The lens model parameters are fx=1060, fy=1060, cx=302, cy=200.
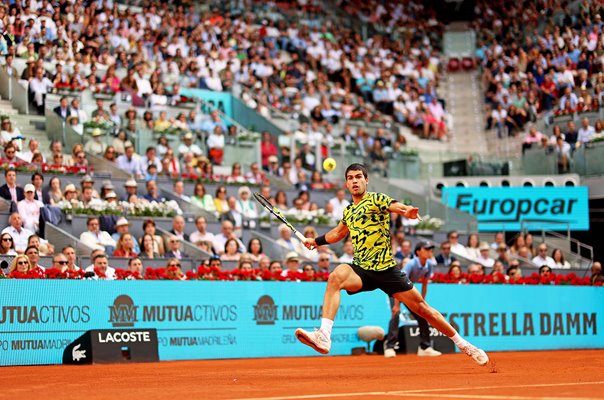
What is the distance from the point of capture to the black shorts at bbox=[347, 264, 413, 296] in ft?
41.7

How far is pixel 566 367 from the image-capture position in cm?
1496

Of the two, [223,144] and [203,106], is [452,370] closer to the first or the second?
[223,144]

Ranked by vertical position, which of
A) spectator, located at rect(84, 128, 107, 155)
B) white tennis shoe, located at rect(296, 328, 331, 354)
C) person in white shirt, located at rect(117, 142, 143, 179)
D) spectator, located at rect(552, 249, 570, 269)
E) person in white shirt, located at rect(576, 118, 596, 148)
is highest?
person in white shirt, located at rect(576, 118, 596, 148)

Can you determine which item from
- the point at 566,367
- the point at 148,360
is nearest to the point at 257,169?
the point at 148,360

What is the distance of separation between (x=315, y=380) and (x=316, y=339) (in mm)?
470

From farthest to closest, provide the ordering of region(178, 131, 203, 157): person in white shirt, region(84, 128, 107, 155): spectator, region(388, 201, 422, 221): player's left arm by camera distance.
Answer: region(178, 131, 203, 157): person in white shirt < region(84, 128, 107, 155): spectator < region(388, 201, 422, 221): player's left arm

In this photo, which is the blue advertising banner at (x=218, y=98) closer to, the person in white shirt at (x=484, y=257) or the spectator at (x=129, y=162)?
the spectator at (x=129, y=162)

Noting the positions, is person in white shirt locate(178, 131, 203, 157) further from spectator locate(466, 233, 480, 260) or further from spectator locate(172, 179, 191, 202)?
spectator locate(466, 233, 480, 260)

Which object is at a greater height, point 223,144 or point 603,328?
point 223,144

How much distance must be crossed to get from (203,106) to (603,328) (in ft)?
44.4

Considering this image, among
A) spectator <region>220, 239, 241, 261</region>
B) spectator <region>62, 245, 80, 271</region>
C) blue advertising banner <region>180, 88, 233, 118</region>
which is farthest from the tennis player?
blue advertising banner <region>180, 88, 233, 118</region>

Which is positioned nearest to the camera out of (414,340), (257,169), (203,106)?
(414,340)

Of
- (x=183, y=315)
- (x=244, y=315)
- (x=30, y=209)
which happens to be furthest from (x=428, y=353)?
(x=30, y=209)

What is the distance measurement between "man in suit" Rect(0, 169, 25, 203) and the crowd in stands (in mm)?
17394
